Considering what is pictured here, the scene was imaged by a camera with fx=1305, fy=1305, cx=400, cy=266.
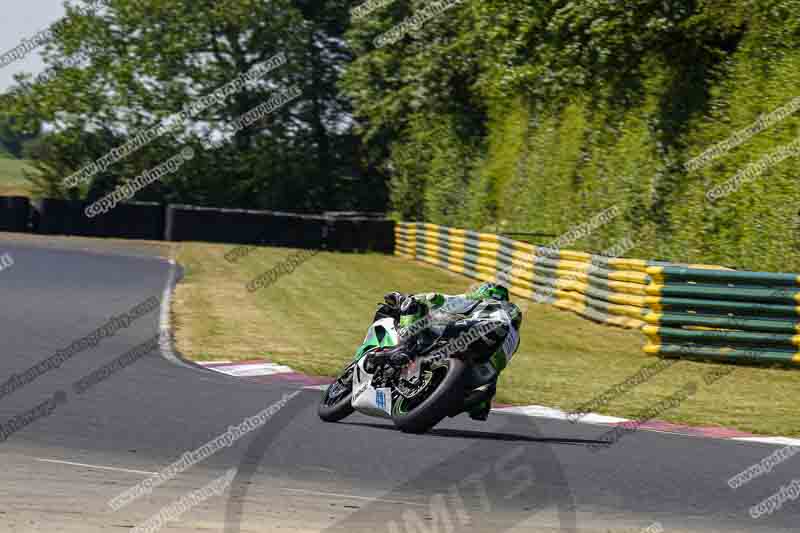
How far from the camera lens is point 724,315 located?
16.2 meters

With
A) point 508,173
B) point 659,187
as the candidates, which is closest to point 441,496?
point 659,187

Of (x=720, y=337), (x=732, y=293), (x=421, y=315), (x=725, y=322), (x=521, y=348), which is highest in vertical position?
(x=421, y=315)

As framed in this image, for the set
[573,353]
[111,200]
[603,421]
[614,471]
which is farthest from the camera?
[111,200]

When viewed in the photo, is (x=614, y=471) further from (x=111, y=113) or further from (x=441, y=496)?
(x=111, y=113)

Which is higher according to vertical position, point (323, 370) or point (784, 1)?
point (784, 1)

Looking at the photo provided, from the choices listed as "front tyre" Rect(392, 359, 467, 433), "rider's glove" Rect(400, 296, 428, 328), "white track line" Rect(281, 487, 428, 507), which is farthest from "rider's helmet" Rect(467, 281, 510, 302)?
"white track line" Rect(281, 487, 428, 507)

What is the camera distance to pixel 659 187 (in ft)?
73.4

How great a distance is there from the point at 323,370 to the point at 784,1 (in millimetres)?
8939

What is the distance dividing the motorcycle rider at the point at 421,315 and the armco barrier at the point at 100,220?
1208 inches

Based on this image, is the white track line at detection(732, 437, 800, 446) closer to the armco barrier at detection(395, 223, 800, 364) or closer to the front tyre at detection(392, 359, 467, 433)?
the front tyre at detection(392, 359, 467, 433)

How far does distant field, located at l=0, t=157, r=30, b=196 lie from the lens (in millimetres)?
65062

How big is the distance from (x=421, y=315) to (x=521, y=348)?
8.15m

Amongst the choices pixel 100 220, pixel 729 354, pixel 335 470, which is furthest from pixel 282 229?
pixel 335 470

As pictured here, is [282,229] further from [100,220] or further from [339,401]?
[339,401]
